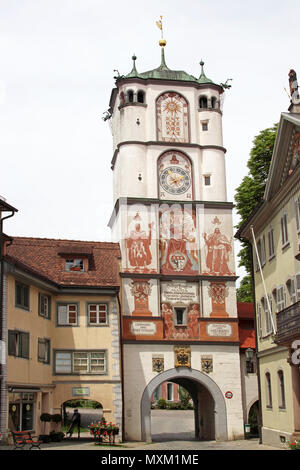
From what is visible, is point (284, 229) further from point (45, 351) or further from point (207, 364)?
point (45, 351)

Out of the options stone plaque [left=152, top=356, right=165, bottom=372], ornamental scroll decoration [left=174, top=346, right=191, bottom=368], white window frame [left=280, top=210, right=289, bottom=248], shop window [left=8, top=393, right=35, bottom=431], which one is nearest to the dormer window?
stone plaque [left=152, top=356, right=165, bottom=372]

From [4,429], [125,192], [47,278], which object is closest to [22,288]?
[47,278]

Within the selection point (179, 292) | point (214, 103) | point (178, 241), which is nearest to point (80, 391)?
point (179, 292)

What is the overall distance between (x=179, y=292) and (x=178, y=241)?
352 centimetres

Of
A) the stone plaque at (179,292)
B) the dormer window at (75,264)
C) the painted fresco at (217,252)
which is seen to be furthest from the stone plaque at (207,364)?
the dormer window at (75,264)

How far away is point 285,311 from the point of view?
97.8 feet

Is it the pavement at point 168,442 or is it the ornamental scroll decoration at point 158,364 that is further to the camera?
the ornamental scroll decoration at point 158,364

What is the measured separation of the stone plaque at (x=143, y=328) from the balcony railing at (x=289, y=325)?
1554cm

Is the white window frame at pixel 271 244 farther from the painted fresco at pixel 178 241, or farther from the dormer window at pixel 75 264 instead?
the dormer window at pixel 75 264

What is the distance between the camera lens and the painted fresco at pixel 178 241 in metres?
47.5

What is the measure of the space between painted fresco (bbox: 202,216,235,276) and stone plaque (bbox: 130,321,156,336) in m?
5.33

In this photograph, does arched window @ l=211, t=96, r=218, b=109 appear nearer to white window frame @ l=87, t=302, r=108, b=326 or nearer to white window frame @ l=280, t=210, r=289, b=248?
white window frame @ l=87, t=302, r=108, b=326

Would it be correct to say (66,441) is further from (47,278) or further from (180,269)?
(180,269)

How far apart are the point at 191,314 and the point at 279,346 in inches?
527
